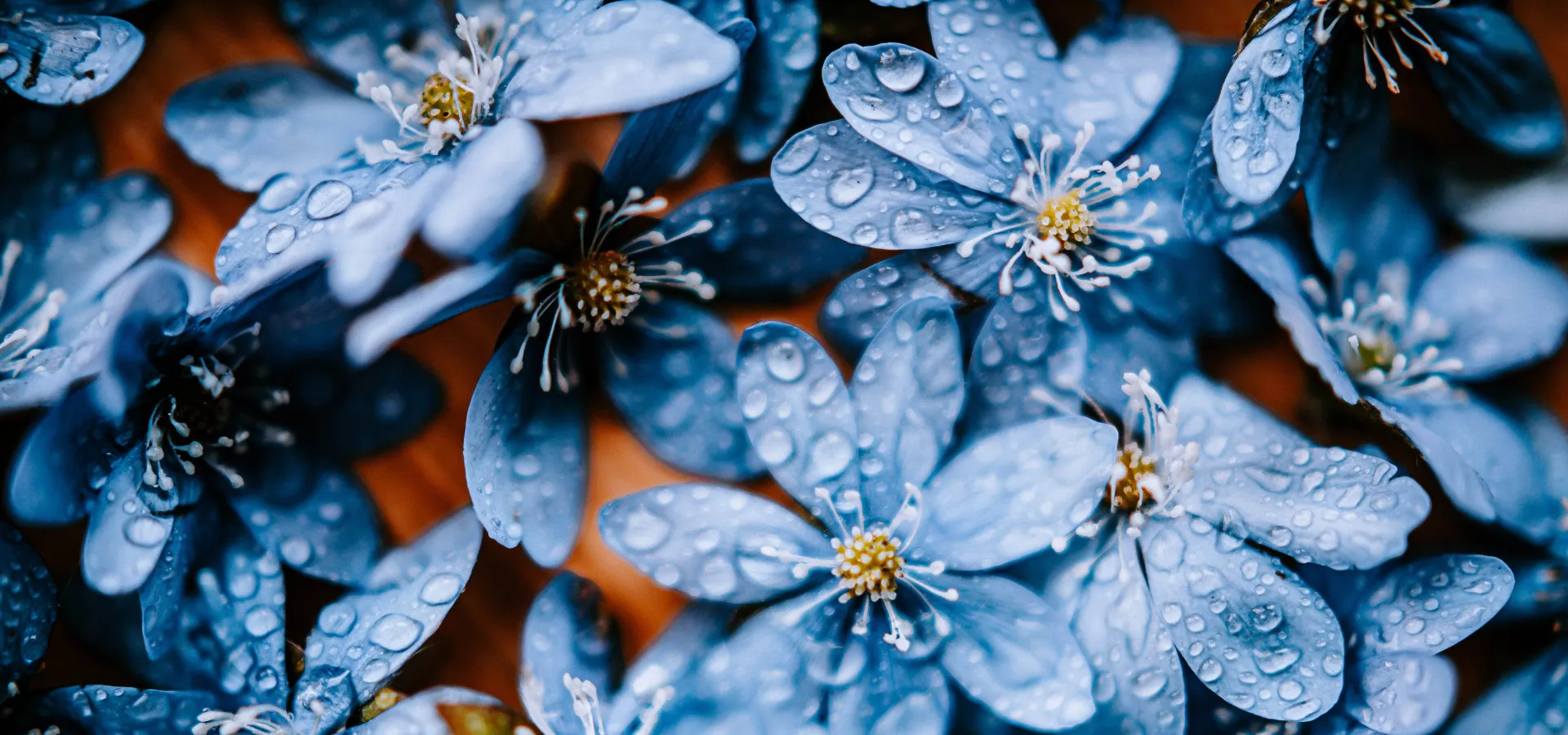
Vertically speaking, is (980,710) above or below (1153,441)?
below

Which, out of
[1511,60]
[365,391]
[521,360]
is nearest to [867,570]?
[521,360]

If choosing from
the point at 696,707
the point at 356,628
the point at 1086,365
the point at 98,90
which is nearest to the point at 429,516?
the point at 356,628

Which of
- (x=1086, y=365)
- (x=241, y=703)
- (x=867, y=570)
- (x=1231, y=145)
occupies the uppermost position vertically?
(x=1231, y=145)

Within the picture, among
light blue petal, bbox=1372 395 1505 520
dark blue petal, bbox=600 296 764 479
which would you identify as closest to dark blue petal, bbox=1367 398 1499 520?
light blue petal, bbox=1372 395 1505 520

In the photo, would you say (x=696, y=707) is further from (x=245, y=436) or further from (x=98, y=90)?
(x=98, y=90)

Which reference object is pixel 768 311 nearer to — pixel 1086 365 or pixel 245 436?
pixel 1086 365

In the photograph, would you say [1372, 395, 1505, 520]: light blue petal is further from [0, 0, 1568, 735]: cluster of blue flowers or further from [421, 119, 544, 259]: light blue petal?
[421, 119, 544, 259]: light blue petal

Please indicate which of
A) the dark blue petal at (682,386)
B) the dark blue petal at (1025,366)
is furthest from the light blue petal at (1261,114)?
the dark blue petal at (682,386)
